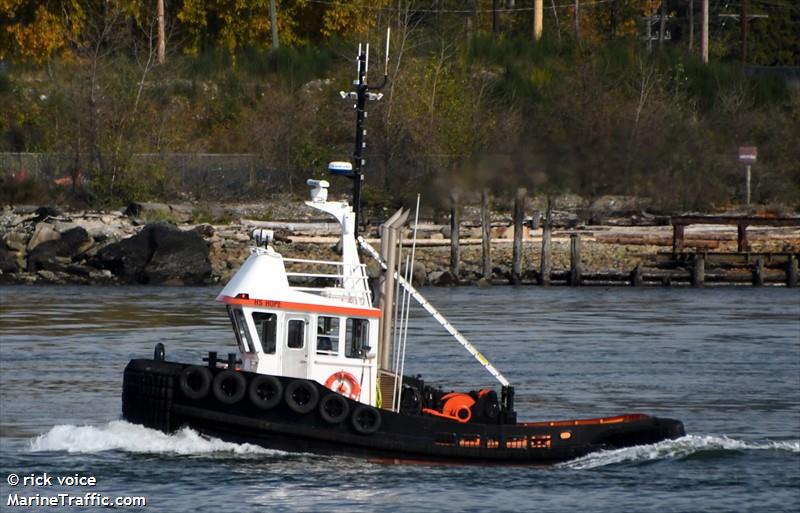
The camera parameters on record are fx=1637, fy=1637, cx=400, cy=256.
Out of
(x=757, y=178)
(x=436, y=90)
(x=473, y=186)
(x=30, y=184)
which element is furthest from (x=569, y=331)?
(x=30, y=184)

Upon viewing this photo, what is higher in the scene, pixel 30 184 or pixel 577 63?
pixel 577 63

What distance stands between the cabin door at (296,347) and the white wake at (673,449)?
14.1 ft

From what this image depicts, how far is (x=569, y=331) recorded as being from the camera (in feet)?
146

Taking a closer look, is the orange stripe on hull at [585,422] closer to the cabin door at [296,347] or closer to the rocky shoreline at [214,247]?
the cabin door at [296,347]

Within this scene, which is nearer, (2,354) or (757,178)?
(2,354)

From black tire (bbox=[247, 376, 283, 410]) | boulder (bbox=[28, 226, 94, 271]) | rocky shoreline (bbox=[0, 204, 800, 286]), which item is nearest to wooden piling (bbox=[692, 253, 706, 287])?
rocky shoreline (bbox=[0, 204, 800, 286])

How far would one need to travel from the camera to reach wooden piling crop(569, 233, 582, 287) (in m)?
56.2

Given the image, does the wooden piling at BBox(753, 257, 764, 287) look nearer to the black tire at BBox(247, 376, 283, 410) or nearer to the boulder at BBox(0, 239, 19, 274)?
the boulder at BBox(0, 239, 19, 274)

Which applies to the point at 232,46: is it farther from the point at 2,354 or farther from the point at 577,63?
the point at 2,354

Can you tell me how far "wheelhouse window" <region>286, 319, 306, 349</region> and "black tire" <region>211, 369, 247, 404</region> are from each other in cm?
93

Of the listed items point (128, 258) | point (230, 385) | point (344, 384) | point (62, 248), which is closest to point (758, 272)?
point (128, 258)

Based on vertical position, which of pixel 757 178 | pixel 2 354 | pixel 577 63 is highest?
pixel 577 63

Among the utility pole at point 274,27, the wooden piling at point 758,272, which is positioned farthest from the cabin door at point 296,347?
the utility pole at point 274,27

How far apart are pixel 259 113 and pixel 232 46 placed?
1064 cm
